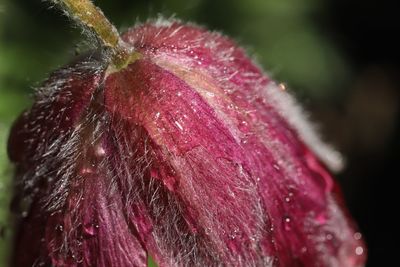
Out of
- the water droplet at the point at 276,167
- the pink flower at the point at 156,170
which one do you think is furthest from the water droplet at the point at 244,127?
the water droplet at the point at 276,167

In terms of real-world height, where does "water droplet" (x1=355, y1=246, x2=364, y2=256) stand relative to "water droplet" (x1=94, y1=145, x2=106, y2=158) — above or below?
below

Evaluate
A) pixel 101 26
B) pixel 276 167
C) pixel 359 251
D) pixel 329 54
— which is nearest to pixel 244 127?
pixel 276 167

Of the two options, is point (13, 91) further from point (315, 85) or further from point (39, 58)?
point (315, 85)

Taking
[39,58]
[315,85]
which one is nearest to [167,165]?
[39,58]

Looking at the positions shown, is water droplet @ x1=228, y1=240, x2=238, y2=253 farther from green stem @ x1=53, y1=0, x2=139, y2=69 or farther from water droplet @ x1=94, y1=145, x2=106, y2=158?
green stem @ x1=53, y1=0, x2=139, y2=69

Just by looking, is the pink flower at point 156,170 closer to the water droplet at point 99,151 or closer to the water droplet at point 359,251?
the water droplet at point 99,151

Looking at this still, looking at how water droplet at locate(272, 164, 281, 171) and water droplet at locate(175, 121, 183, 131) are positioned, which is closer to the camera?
water droplet at locate(175, 121, 183, 131)

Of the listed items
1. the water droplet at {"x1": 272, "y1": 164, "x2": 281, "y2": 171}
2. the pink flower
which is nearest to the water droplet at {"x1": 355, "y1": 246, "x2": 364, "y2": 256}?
the pink flower
